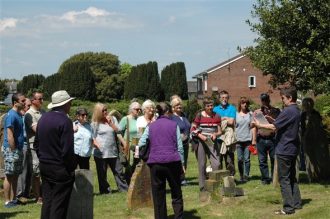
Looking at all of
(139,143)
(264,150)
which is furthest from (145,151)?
(264,150)

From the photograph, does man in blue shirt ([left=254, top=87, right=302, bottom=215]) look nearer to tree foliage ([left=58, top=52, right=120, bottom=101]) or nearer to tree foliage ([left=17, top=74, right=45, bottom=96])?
tree foliage ([left=17, top=74, right=45, bottom=96])

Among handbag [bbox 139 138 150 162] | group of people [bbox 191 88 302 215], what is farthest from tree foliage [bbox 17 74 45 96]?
handbag [bbox 139 138 150 162]

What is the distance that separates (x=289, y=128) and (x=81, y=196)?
144 inches

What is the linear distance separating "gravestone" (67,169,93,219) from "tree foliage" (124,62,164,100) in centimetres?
6340

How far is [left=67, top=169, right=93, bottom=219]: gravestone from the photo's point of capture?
8.65 meters

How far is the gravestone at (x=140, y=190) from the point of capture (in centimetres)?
978

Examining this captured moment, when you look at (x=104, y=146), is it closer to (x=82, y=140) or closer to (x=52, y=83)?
(x=82, y=140)

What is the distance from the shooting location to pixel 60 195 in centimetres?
770

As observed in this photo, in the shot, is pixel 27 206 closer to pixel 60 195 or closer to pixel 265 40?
pixel 60 195

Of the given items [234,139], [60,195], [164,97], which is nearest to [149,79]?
[164,97]

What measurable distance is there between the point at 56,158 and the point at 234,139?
21.6ft

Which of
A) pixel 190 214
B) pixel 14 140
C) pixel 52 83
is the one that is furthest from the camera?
pixel 52 83

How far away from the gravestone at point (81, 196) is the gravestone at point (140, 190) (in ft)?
3.98

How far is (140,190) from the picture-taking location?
32.4 ft
